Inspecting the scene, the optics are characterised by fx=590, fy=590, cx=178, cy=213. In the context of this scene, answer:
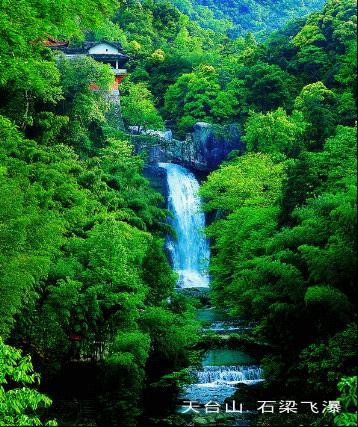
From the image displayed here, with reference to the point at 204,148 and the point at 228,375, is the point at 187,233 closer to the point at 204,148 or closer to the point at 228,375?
the point at 204,148

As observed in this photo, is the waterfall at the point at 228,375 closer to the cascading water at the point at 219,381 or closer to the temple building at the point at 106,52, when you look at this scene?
the cascading water at the point at 219,381

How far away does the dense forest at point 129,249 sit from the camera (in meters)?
10.4

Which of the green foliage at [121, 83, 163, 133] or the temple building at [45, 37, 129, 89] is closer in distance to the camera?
the green foliage at [121, 83, 163, 133]

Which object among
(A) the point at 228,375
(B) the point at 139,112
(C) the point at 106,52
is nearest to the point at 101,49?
(C) the point at 106,52

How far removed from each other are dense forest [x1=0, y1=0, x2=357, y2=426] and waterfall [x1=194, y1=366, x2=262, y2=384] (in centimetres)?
50

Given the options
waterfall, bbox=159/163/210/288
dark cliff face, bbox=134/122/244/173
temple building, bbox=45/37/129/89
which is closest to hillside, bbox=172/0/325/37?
temple building, bbox=45/37/129/89

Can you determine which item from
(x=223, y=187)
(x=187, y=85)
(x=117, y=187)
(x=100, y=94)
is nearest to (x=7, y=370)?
(x=117, y=187)

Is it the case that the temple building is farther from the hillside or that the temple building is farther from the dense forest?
the hillside

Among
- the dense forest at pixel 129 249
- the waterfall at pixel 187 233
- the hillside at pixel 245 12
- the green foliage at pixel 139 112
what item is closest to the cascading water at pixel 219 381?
the dense forest at pixel 129 249

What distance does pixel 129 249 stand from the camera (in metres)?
16.1

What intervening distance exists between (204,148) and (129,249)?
57.6ft

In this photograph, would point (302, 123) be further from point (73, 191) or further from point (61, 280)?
point (61, 280)

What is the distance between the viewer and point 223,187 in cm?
2569

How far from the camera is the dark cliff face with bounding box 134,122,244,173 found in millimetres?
32656
